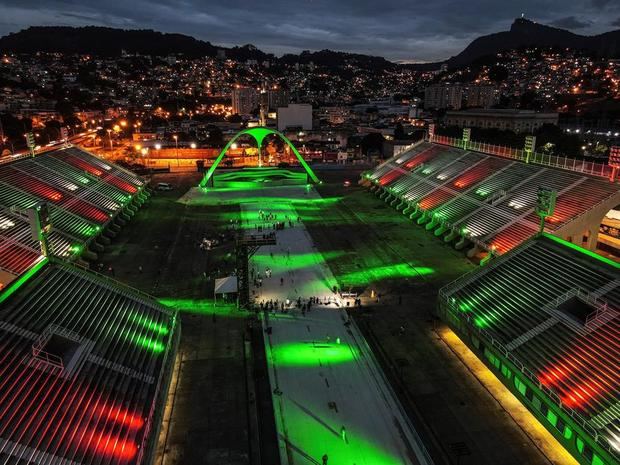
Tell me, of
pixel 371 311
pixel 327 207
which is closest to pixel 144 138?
pixel 327 207

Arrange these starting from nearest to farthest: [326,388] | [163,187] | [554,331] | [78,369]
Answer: [78,369] < [554,331] < [326,388] < [163,187]

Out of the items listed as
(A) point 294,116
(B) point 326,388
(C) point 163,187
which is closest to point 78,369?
(B) point 326,388

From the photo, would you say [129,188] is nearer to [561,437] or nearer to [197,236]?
[197,236]

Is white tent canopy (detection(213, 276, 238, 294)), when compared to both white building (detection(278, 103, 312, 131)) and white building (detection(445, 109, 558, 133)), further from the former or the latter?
white building (detection(278, 103, 312, 131))

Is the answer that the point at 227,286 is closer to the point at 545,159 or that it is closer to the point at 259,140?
the point at 545,159

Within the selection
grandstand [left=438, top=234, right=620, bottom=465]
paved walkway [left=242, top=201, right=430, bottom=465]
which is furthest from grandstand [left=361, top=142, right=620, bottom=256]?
paved walkway [left=242, top=201, right=430, bottom=465]

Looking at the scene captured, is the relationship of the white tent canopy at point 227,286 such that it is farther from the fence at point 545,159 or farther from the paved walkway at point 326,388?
the fence at point 545,159

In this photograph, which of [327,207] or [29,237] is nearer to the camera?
[29,237]
